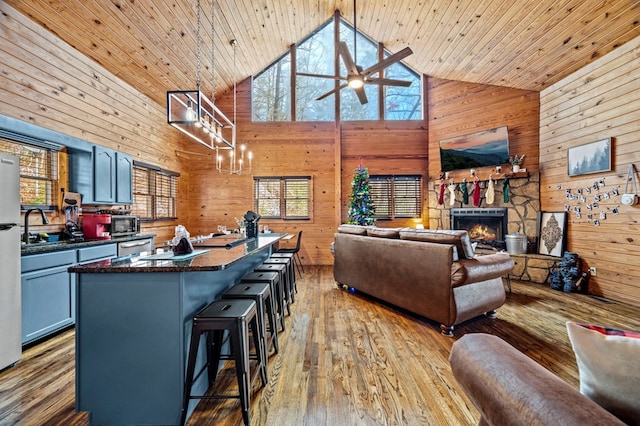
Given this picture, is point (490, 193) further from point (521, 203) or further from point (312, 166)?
point (312, 166)

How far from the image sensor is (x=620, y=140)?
3.75m

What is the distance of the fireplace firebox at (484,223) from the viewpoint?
17.7 feet

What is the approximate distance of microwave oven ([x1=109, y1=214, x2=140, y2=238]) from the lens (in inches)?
145

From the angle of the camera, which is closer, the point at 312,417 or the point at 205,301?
the point at 312,417

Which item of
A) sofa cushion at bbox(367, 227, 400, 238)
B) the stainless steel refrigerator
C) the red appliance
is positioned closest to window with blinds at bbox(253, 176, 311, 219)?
sofa cushion at bbox(367, 227, 400, 238)

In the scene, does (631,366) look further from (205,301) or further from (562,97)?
(562,97)

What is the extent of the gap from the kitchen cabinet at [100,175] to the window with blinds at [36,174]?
0.72 feet

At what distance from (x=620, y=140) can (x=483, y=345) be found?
15.4 feet

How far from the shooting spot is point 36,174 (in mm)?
3176

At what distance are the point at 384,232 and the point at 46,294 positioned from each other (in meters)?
3.67

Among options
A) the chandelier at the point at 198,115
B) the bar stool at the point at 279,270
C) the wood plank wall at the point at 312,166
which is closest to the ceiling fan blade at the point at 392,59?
the chandelier at the point at 198,115

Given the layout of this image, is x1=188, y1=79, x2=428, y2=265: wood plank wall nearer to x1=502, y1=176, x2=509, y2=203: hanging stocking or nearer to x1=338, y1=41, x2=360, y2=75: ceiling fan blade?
x1=502, y1=176, x2=509, y2=203: hanging stocking

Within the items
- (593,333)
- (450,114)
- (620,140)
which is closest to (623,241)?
(620,140)

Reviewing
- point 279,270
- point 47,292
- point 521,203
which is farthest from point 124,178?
point 521,203
